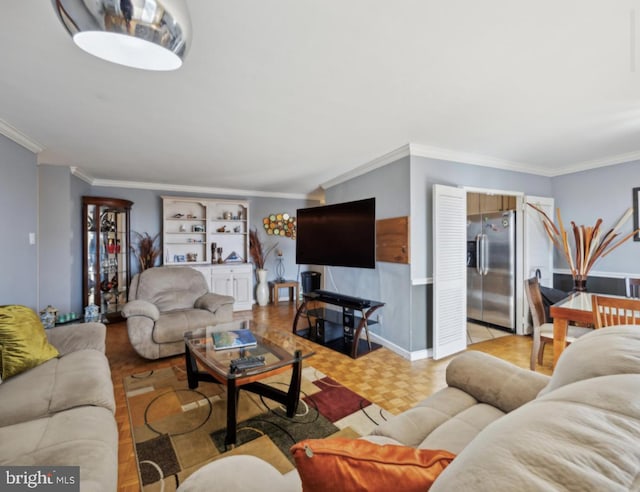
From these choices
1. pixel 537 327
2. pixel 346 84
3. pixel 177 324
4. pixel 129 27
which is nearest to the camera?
pixel 129 27

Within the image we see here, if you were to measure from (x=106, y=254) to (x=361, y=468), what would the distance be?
17.5 ft

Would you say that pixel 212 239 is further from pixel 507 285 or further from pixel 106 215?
pixel 507 285

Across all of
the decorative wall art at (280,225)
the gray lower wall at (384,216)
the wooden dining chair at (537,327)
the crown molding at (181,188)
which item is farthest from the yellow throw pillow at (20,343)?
the decorative wall art at (280,225)

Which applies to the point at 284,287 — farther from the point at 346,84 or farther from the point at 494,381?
the point at 494,381

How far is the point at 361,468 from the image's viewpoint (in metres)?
0.62

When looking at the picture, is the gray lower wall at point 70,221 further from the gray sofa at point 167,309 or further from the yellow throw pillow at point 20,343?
the yellow throw pillow at point 20,343

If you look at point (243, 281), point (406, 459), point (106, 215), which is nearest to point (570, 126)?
point (406, 459)

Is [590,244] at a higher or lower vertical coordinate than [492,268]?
higher

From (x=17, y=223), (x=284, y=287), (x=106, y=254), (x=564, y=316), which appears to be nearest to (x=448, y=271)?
(x=564, y=316)

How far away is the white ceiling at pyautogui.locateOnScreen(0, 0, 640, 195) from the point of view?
1376mm

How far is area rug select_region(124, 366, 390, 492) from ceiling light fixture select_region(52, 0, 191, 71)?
200 cm

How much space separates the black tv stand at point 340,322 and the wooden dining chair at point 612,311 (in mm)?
1762

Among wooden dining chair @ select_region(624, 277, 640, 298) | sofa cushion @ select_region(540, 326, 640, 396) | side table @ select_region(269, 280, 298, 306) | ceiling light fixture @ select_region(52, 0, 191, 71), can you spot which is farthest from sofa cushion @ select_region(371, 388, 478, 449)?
side table @ select_region(269, 280, 298, 306)

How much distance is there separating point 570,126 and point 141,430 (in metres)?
4.19
